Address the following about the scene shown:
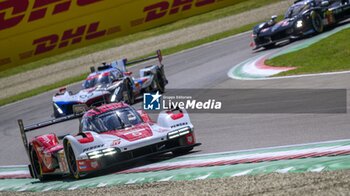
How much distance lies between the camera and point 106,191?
868 centimetres

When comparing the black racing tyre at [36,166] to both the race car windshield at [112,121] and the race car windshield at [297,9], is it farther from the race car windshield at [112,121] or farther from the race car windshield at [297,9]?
the race car windshield at [297,9]

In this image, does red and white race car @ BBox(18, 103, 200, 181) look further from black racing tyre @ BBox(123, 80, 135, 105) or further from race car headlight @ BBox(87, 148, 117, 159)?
black racing tyre @ BBox(123, 80, 135, 105)

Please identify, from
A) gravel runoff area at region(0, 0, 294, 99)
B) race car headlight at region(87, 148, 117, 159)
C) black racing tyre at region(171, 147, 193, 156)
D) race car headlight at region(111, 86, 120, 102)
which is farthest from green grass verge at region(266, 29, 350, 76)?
gravel runoff area at region(0, 0, 294, 99)

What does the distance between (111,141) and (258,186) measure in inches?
144

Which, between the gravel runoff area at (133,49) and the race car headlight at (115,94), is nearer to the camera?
the race car headlight at (115,94)

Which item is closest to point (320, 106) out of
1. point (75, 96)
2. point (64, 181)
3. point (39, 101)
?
point (64, 181)

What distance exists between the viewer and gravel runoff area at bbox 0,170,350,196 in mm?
6379

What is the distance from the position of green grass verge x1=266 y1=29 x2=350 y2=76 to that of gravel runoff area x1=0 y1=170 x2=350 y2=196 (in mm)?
8230

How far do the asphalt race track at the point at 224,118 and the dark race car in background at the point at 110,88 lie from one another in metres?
0.51

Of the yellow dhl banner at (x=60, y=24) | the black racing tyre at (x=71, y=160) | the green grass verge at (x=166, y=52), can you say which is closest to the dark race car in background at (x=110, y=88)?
the yellow dhl banner at (x=60, y=24)

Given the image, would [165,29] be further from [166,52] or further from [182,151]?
[182,151]

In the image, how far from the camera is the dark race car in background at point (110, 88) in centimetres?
1861

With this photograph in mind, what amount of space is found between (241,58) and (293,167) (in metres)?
15.4

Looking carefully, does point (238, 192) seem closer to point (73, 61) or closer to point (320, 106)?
point (320, 106)
